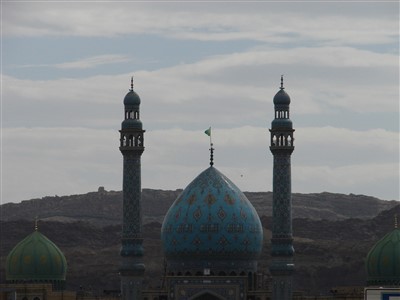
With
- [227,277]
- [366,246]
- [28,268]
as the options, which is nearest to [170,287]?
[227,277]

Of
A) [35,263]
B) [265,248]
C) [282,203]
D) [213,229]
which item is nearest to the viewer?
[282,203]

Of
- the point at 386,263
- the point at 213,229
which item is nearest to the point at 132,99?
the point at 213,229

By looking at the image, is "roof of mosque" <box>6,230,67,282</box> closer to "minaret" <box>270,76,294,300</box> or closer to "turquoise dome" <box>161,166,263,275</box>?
"turquoise dome" <box>161,166,263,275</box>

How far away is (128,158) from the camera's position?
8781 cm

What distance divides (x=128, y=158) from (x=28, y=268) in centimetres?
1031

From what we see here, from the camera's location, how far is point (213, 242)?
292 ft

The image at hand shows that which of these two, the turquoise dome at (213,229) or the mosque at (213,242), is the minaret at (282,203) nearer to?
the mosque at (213,242)

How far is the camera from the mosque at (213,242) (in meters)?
85.9

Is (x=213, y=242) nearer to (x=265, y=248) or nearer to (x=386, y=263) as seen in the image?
(x=386, y=263)

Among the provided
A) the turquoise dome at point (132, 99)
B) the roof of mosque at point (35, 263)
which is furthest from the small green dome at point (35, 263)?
the turquoise dome at point (132, 99)

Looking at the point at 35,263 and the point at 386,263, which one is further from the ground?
the point at 35,263

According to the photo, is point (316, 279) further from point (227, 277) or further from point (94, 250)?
point (227, 277)

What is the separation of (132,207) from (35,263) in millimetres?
9348

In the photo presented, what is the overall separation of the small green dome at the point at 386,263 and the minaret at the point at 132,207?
12608 mm
